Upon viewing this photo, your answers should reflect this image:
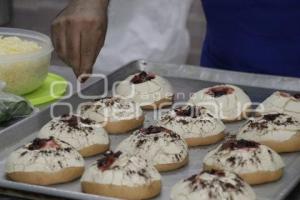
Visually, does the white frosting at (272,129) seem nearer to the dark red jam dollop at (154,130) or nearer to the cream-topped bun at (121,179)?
the dark red jam dollop at (154,130)

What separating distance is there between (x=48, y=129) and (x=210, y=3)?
2.61 ft

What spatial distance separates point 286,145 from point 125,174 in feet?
1.67

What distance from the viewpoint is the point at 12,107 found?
7.28 ft

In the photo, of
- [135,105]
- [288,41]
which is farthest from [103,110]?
[288,41]

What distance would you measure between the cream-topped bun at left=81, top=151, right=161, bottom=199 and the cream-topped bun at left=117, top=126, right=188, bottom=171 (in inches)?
6.1

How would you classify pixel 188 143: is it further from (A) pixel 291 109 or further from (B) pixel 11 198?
(B) pixel 11 198

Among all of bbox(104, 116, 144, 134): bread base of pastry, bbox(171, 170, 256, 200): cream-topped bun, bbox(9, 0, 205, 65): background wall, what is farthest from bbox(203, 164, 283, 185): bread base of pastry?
bbox(9, 0, 205, 65): background wall

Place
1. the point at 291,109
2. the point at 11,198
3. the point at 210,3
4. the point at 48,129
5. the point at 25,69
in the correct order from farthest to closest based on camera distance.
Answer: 1. the point at 210,3
2. the point at 25,69
3. the point at 291,109
4. the point at 48,129
5. the point at 11,198

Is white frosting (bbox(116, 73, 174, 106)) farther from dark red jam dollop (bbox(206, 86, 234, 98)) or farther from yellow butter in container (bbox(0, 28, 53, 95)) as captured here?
yellow butter in container (bbox(0, 28, 53, 95))

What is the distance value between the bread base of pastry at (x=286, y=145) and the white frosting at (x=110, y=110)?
0.42m

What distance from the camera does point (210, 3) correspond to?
258cm

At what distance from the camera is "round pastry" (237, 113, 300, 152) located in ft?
6.77

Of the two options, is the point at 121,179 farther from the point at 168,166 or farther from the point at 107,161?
the point at 168,166

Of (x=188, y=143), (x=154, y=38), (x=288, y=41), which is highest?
(x=288, y=41)
